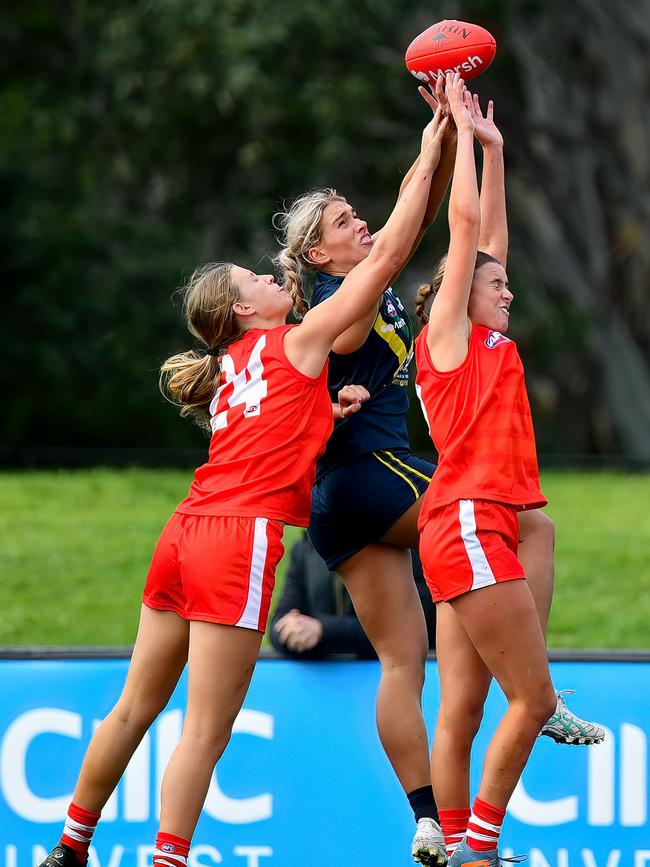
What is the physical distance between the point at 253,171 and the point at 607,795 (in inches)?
692

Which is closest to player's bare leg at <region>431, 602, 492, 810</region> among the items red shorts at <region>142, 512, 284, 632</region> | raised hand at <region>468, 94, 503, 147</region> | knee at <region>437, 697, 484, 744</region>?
knee at <region>437, 697, 484, 744</region>

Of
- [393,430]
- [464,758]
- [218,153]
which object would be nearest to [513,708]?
[464,758]

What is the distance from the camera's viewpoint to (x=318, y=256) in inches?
176

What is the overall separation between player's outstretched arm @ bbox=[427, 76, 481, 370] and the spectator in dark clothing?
4.71ft

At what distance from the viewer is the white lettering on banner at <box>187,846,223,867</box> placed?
5.04 m

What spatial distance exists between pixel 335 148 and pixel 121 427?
4.98 m

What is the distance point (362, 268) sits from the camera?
4.07 m

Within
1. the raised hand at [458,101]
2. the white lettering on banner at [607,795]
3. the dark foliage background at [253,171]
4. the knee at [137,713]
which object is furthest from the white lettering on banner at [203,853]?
the dark foliage background at [253,171]

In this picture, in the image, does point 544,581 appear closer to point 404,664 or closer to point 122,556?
point 404,664

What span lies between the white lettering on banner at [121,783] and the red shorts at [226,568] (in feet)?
3.56

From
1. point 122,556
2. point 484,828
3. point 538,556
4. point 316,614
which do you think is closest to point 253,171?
point 122,556

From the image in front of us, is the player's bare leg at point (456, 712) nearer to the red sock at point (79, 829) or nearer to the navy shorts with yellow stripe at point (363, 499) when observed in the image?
the navy shorts with yellow stripe at point (363, 499)

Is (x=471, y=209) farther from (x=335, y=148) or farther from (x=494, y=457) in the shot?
(x=335, y=148)

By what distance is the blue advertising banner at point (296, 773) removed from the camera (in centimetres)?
502
